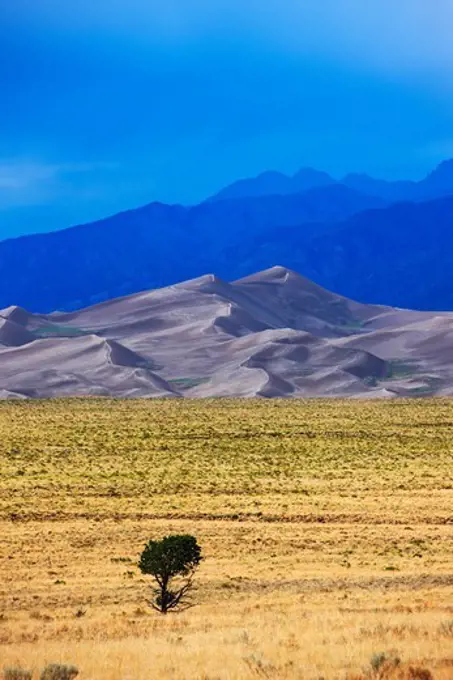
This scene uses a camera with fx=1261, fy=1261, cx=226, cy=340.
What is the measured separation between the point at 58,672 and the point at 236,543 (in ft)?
70.3

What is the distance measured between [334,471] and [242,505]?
1206cm

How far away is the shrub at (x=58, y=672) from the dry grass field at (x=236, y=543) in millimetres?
685

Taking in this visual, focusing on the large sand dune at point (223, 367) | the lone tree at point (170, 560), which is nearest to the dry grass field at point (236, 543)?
the lone tree at point (170, 560)

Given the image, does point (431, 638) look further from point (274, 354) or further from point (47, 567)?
point (274, 354)

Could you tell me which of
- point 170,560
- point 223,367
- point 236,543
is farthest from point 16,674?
point 223,367

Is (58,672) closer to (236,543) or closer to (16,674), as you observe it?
(16,674)

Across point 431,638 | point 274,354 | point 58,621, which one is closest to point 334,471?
point 58,621

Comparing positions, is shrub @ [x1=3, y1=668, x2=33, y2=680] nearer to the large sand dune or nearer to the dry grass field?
the dry grass field

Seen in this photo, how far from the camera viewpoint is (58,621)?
78.0ft

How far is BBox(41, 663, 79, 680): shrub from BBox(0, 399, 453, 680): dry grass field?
2.25 feet

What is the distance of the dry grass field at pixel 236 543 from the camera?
1775 centimetres

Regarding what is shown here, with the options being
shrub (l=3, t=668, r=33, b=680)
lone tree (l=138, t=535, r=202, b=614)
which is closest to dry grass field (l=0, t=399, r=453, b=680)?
lone tree (l=138, t=535, r=202, b=614)

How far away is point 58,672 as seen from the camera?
1555 cm

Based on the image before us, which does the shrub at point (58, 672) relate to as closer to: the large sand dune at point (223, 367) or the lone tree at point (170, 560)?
the lone tree at point (170, 560)
